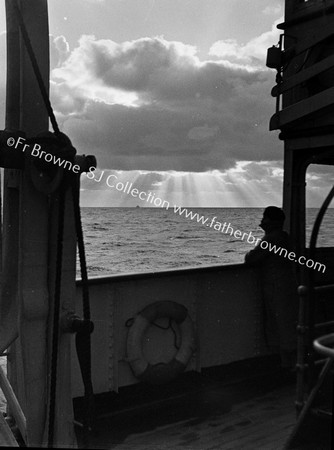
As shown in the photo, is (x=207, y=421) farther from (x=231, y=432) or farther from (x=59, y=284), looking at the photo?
(x=59, y=284)

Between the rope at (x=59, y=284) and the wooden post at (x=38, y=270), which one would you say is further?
the wooden post at (x=38, y=270)

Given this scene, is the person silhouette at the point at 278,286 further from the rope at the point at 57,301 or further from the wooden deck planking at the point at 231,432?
the rope at the point at 57,301

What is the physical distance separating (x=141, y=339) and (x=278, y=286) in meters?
1.68

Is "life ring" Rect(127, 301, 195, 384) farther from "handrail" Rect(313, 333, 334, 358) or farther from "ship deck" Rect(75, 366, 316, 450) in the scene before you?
"handrail" Rect(313, 333, 334, 358)

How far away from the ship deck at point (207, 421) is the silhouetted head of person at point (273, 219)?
1.66 m

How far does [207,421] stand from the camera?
193 inches

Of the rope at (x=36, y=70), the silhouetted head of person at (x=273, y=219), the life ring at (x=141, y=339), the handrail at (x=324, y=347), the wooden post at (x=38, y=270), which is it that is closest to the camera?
the handrail at (x=324, y=347)

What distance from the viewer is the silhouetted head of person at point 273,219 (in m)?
5.75

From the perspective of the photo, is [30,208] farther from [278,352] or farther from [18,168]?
[278,352]

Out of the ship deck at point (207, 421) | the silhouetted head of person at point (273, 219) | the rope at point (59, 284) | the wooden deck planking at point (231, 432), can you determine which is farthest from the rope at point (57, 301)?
the silhouetted head of person at point (273, 219)

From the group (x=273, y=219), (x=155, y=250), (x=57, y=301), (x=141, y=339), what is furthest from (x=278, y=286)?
(x=155, y=250)

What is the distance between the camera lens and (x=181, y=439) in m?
4.54

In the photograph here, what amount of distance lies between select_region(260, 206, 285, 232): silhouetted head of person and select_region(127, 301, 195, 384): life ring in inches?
47.8

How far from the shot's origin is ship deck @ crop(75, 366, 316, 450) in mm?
4480
